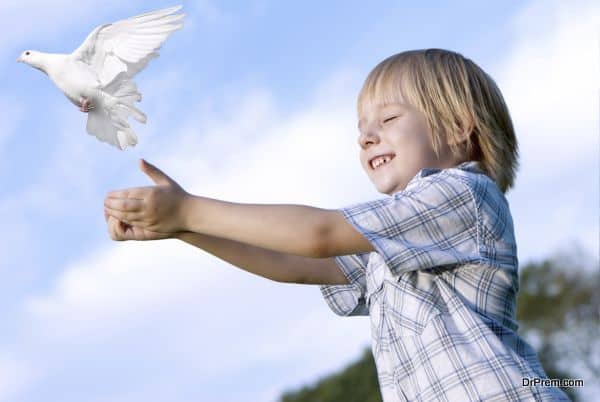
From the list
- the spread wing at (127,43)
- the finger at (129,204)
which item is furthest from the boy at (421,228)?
the spread wing at (127,43)

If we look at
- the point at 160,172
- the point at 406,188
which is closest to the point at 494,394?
the point at 406,188

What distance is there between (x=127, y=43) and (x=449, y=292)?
4.86 feet

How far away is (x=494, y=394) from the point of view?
11.2 feet

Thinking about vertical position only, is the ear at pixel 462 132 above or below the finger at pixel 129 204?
above

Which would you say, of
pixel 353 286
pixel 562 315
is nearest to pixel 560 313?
pixel 562 315

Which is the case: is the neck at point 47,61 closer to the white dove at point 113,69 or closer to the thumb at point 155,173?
the white dove at point 113,69

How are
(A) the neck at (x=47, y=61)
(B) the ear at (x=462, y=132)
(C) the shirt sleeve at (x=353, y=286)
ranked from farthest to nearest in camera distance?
(C) the shirt sleeve at (x=353, y=286)
(B) the ear at (x=462, y=132)
(A) the neck at (x=47, y=61)

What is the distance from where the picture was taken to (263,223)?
10.8ft

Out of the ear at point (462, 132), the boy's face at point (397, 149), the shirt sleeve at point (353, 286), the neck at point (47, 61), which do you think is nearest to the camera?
the neck at point (47, 61)

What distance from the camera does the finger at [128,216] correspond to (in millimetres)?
3328

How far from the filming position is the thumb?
3.33 m

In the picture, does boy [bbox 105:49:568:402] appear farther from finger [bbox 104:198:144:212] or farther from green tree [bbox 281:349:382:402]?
green tree [bbox 281:349:382:402]

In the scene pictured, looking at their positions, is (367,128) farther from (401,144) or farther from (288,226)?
(288,226)

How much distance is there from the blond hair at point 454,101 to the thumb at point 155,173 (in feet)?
3.67
